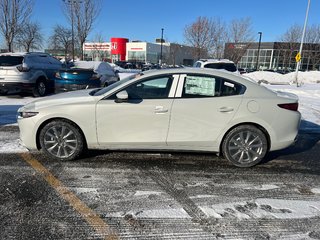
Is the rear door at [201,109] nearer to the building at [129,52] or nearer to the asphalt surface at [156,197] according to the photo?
the asphalt surface at [156,197]

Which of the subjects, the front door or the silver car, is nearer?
the front door

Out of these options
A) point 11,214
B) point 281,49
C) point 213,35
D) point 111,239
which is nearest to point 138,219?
point 111,239

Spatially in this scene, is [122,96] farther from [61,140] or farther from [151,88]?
[61,140]

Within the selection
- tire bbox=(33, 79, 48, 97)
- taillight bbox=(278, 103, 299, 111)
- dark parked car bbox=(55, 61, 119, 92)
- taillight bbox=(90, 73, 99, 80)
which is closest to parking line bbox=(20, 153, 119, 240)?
taillight bbox=(278, 103, 299, 111)

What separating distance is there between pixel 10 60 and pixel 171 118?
8.28m

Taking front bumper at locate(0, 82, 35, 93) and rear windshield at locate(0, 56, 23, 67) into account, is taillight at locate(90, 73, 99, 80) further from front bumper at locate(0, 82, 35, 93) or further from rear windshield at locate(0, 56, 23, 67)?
rear windshield at locate(0, 56, 23, 67)

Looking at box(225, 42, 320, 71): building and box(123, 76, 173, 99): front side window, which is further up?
box(225, 42, 320, 71): building

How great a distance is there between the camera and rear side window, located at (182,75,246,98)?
4457 millimetres

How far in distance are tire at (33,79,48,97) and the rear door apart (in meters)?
7.96

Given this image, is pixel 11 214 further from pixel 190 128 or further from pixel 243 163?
pixel 243 163

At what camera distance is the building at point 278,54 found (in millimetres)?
38194

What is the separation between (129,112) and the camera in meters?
4.37

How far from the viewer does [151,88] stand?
4504mm

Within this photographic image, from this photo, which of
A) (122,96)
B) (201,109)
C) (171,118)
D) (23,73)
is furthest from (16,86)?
(201,109)
